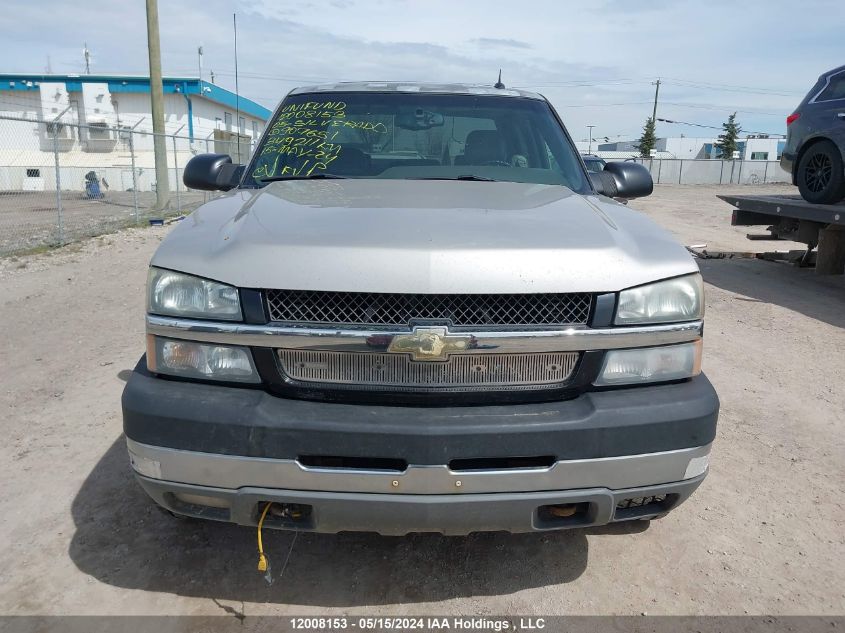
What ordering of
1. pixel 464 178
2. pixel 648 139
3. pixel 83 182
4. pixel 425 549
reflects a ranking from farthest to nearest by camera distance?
1. pixel 648 139
2. pixel 83 182
3. pixel 464 178
4. pixel 425 549

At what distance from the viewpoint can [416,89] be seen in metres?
3.84

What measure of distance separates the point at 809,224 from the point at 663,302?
7.84m

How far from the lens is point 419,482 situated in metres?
2.05

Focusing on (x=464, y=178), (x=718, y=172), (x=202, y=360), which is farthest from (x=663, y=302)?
(x=718, y=172)

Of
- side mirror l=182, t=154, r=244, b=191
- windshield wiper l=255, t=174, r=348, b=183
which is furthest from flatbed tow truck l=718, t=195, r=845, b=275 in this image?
side mirror l=182, t=154, r=244, b=191

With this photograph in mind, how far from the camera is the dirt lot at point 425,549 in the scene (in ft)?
8.20

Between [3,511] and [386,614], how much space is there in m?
1.84

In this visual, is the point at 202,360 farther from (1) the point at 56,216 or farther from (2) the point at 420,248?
(1) the point at 56,216

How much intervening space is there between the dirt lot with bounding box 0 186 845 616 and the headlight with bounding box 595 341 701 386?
0.90 meters

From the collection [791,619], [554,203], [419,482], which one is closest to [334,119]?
[554,203]

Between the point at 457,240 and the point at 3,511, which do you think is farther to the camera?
the point at 3,511

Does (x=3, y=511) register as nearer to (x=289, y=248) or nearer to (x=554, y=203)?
(x=289, y=248)

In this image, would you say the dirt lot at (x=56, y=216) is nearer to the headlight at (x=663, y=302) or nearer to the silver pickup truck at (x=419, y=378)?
the silver pickup truck at (x=419, y=378)

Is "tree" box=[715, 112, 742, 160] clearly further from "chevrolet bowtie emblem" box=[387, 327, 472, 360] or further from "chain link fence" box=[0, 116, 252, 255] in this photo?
"chevrolet bowtie emblem" box=[387, 327, 472, 360]
